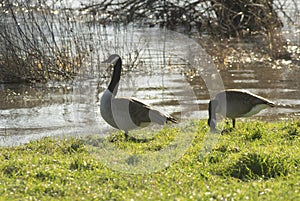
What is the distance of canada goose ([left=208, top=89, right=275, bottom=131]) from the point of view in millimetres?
9398

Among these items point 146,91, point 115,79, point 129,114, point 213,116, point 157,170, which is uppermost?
point 115,79

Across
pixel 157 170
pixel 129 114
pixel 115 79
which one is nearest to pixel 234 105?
pixel 129 114

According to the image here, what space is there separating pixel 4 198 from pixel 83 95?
8413mm

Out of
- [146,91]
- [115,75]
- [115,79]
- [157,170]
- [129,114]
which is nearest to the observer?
[157,170]

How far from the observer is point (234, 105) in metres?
9.41

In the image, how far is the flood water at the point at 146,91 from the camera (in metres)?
11.1

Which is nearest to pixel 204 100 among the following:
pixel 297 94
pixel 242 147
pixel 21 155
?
pixel 297 94

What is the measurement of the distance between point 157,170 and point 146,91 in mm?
7536

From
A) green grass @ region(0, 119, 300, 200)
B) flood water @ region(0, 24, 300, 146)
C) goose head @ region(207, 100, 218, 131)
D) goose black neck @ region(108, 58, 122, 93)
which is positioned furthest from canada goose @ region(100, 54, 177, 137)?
flood water @ region(0, 24, 300, 146)

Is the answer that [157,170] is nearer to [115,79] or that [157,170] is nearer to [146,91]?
[115,79]

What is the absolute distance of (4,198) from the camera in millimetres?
5816

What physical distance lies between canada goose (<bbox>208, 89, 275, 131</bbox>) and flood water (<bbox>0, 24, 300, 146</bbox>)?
5.57 ft

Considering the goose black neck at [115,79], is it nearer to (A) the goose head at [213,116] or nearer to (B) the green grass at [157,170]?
(B) the green grass at [157,170]

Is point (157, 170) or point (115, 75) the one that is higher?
point (115, 75)
